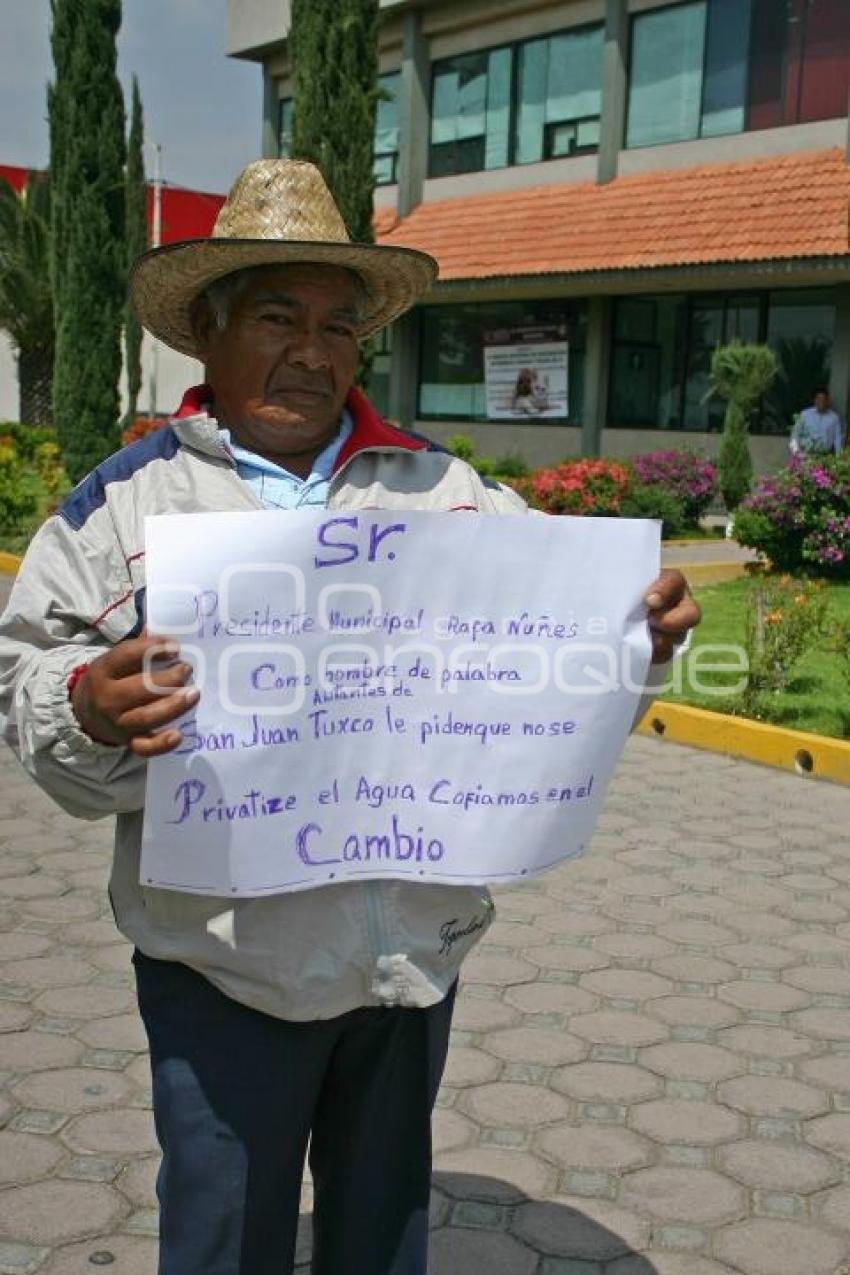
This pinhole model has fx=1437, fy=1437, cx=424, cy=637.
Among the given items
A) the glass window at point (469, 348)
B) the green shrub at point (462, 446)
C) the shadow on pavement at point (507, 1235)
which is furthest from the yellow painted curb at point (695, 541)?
the shadow on pavement at point (507, 1235)

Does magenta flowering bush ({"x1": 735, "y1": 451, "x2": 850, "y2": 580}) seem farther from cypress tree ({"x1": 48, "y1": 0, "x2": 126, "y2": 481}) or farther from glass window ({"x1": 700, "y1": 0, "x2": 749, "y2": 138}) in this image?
cypress tree ({"x1": 48, "y1": 0, "x2": 126, "y2": 481})

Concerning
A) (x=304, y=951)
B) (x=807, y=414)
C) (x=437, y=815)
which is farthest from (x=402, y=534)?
(x=807, y=414)

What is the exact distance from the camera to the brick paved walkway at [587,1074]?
3146 millimetres

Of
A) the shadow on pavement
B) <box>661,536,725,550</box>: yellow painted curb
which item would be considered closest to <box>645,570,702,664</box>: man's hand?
the shadow on pavement

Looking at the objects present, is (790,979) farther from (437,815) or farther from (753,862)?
(437,815)

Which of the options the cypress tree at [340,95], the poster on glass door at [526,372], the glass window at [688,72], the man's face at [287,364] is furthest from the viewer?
the poster on glass door at [526,372]

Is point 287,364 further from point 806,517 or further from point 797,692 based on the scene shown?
point 806,517

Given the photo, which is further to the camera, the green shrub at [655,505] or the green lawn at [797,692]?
the green shrub at [655,505]

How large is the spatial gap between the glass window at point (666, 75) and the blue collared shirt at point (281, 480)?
71.2 ft

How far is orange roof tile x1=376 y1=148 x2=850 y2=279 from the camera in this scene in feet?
63.8

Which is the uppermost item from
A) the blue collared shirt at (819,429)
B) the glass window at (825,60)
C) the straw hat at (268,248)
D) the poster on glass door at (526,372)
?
the glass window at (825,60)

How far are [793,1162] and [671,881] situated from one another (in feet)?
7.32

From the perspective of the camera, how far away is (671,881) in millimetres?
5715

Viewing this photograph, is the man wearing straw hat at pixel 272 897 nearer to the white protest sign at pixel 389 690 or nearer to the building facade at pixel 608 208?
the white protest sign at pixel 389 690
